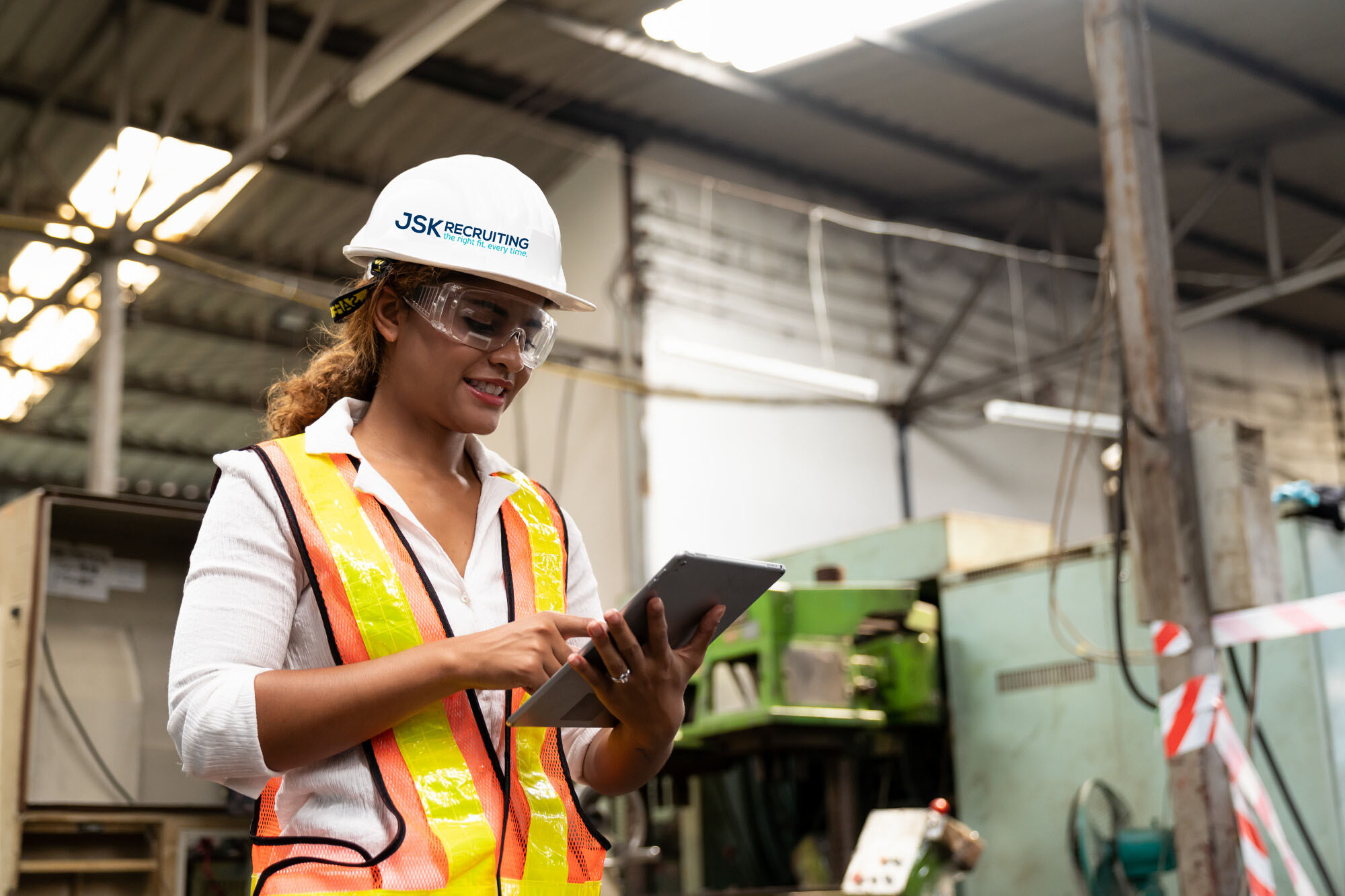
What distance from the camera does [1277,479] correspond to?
13492mm

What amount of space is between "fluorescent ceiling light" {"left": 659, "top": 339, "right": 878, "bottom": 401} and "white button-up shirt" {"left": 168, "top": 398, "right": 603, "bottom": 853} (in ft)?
28.0

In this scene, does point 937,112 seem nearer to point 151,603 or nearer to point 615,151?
point 615,151

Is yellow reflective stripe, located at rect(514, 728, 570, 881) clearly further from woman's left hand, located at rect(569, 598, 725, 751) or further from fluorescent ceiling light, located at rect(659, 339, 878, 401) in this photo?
fluorescent ceiling light, located at rect(659, 339, 878, 401)

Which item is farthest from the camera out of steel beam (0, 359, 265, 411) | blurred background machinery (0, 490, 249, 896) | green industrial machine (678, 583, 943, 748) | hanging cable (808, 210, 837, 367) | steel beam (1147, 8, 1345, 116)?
steel beam (0, 359, 265, 411)

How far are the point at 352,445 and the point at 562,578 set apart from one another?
0.99 feet

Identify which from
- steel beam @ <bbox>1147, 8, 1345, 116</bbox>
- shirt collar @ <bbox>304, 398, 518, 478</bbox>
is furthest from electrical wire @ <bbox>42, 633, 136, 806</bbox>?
steel beam @ <bbox>1147, 8, 1345, 116</bbox>

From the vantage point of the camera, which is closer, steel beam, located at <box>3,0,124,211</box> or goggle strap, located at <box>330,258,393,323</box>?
goggle strap, located at <box>330,258,393,323</box>

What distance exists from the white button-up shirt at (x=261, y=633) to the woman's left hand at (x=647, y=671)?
0.14 m

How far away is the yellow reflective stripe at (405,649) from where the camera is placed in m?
1.34

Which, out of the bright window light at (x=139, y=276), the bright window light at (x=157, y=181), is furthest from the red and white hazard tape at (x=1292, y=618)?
the bright window light at (x=139, y=276)

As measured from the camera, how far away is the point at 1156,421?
416cm

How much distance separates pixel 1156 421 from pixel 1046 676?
220 cm

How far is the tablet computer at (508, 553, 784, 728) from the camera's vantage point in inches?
53.3

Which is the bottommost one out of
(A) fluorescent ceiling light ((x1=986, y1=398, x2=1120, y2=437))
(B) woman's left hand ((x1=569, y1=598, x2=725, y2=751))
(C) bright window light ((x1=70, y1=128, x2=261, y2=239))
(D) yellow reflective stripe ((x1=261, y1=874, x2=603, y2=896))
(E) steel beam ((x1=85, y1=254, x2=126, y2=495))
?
(D) yellow reflective stripe ((x1=261, y1=874, x2=603, y2=896))
